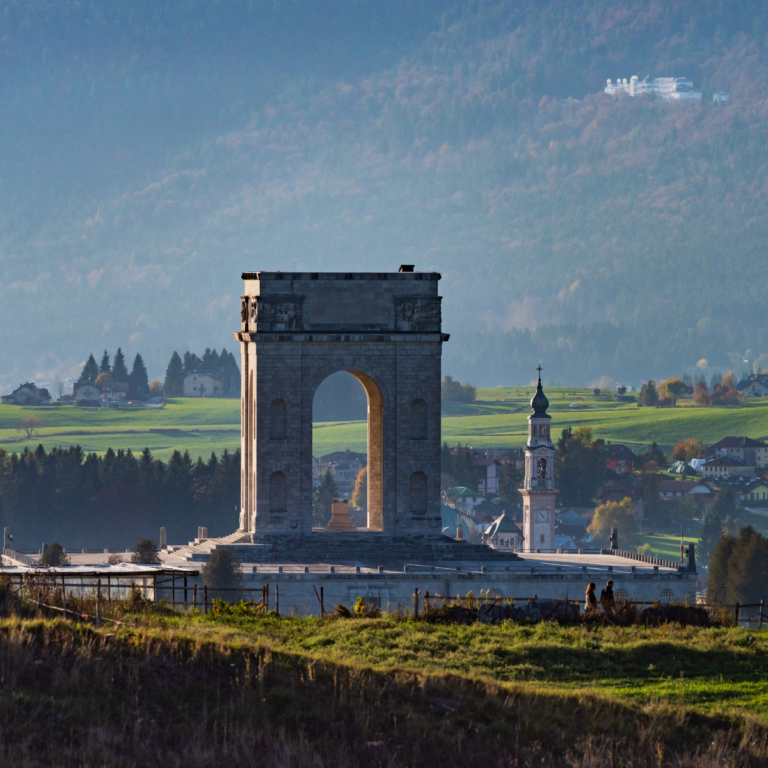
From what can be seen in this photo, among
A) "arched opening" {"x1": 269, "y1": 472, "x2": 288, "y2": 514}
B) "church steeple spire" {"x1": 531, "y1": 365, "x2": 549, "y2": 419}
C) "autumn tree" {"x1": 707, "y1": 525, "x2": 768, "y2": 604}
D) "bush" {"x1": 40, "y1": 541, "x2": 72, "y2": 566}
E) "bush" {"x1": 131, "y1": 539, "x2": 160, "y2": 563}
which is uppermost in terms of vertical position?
"church steeple spire" {"x1": 531, "y1": 365, "x2": 549, "y2": 419}

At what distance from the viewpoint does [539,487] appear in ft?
529

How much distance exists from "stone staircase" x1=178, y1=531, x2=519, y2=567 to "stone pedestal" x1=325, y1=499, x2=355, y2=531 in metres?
2.42

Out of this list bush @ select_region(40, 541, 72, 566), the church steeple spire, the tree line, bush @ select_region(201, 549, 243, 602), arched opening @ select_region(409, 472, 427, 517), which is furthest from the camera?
the tree line

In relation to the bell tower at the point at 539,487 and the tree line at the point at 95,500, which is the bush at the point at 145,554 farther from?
the tree line at the point at 95,500

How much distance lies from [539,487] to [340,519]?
287 feet

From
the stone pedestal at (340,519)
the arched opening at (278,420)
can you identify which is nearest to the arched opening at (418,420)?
the stone pedestal at (340,519)

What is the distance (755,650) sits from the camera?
3822 cm

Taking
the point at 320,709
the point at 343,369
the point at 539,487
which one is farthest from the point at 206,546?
the point at 539,487

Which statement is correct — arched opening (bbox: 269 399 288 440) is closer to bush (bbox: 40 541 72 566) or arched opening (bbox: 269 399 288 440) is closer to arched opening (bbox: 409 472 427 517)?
arched opening (bbox: 409 472 427 517)

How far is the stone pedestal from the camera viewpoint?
7444 centimetres

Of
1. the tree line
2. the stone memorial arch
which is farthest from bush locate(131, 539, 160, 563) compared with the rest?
the tree line

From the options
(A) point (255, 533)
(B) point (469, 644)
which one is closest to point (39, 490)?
(A) point (255, 533)

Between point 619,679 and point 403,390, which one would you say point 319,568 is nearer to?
point 403,390

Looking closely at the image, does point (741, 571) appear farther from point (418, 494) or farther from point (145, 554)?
point (145, 554)
